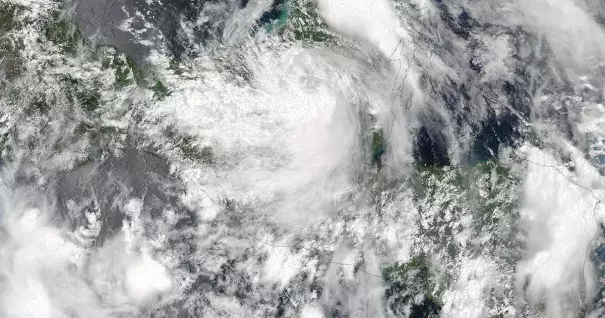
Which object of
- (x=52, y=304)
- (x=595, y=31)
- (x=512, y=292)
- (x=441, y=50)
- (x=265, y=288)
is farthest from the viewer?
(x=595, y=31)

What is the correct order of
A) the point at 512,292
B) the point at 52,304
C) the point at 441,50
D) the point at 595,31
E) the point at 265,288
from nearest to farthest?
the point at 52,304
the point at 265,288
the point at 512,292
the point at 441,50
the point at 595,31

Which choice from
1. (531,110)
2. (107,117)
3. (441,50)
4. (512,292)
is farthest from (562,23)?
(107,117)

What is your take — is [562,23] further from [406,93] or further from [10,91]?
[10,91]

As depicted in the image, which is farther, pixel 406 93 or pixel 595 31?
pixel 595 31

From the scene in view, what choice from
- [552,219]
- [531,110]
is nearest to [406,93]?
Result: [531,110]

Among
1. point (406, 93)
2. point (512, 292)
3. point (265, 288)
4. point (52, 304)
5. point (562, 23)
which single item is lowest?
point (52, 304)

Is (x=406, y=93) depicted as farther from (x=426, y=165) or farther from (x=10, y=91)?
(x=10, y=91)

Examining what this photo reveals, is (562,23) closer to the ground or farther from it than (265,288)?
farther from it
